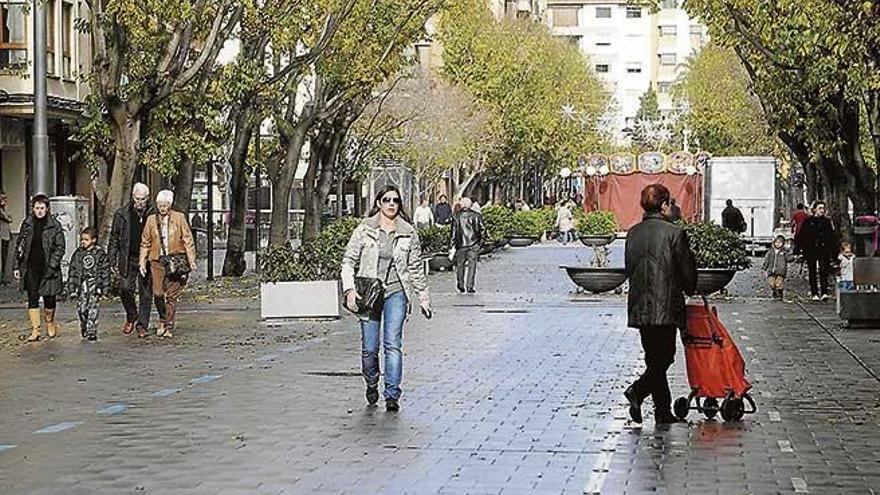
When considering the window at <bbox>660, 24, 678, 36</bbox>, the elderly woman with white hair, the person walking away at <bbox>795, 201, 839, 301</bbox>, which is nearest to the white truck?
the person walking away at <bbox>795, 201, 839, 301</bbox>

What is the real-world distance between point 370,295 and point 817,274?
58.3ft

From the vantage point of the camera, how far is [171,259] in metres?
20.5

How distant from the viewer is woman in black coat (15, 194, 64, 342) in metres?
20.2

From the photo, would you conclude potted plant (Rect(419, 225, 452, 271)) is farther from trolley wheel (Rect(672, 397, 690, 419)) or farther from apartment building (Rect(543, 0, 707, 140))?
apartment building (Rect(543, 0, 707, 140))

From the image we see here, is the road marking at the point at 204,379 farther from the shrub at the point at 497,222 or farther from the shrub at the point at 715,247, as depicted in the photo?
the shrub at the point at 497,222

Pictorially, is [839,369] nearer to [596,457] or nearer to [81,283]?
[596,457]

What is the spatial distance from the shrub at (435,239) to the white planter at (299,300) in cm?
1554

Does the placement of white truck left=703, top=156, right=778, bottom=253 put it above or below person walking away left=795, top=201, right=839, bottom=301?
above

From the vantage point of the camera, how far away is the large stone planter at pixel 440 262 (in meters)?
40.0

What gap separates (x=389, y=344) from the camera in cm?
1359

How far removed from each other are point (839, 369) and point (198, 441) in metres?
7.95

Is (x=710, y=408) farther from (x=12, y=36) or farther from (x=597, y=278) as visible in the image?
(x=12, y=36)

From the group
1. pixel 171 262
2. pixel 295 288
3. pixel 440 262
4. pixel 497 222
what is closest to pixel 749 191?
pixel 497 222

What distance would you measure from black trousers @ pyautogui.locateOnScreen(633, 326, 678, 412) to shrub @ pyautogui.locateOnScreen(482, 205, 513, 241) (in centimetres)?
3946
